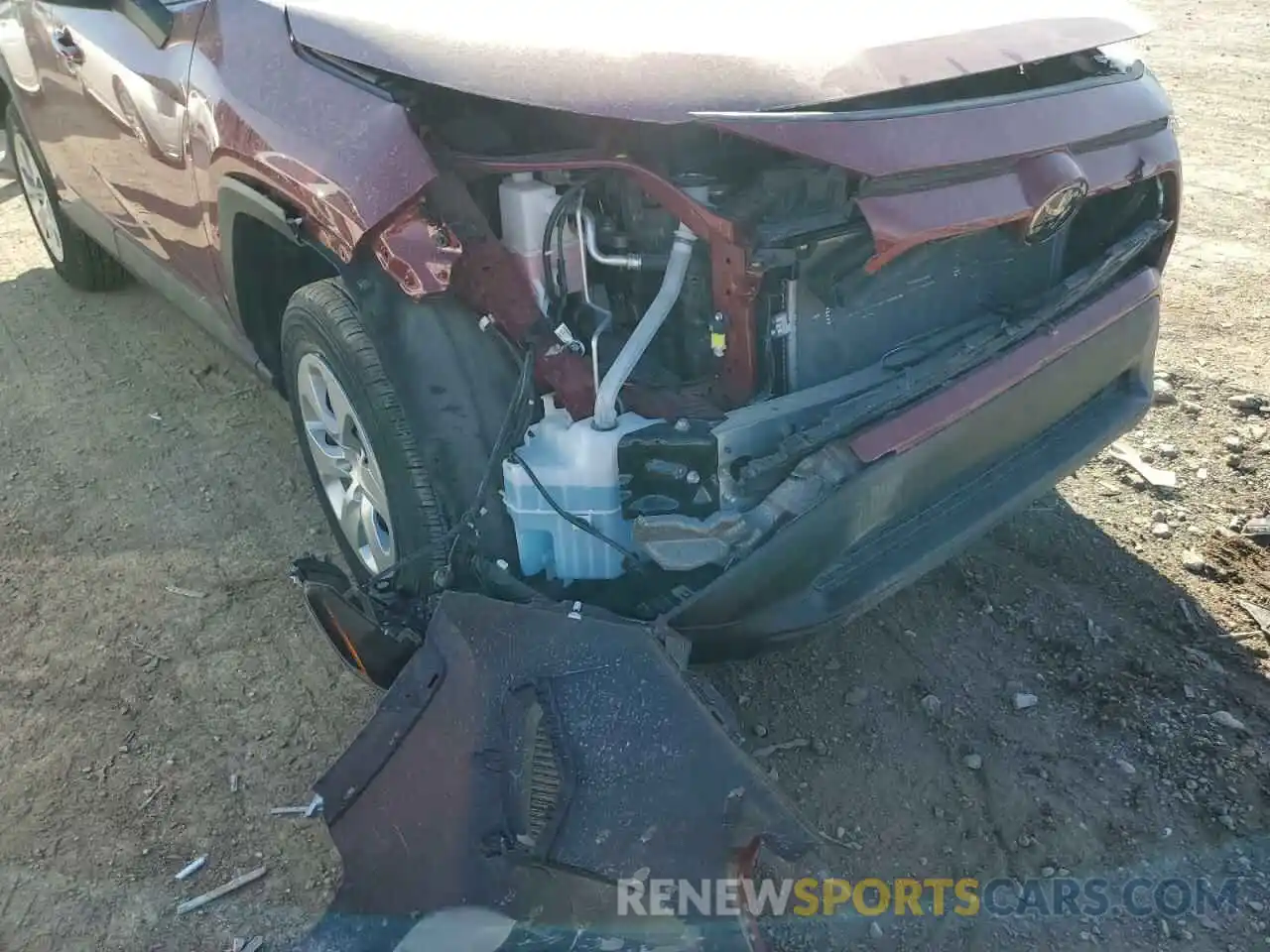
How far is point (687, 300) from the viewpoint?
2.49 meters

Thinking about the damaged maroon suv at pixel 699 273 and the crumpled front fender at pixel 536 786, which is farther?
the damaged maroon suv at pixel 699 273

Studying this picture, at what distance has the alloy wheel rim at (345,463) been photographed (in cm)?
280

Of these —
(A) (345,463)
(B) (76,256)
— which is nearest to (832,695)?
(A) (345,463)

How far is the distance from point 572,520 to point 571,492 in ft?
0.20

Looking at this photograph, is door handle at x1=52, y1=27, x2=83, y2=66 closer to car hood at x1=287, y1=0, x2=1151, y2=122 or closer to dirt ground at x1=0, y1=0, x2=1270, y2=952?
dirt ground at x1=0, y1=0, x2=1270, y2=952

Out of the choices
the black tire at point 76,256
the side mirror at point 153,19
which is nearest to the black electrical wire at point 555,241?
the side mirror at point 153,19

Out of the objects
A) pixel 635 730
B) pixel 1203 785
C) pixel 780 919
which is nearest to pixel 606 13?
pixel 635 730

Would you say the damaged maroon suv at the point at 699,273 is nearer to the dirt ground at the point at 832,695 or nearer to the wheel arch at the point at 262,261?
the wheel arch at the point at 262,261

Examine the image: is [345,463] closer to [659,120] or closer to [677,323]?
[677,323]

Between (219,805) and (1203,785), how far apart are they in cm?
230

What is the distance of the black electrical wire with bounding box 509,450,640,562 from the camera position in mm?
2344

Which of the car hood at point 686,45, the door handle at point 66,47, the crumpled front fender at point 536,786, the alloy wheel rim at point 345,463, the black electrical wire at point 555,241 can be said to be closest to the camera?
the crumpled front fender at point 536,786

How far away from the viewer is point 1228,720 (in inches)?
106

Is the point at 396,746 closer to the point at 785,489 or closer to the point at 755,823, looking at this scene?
the point at 755,823
